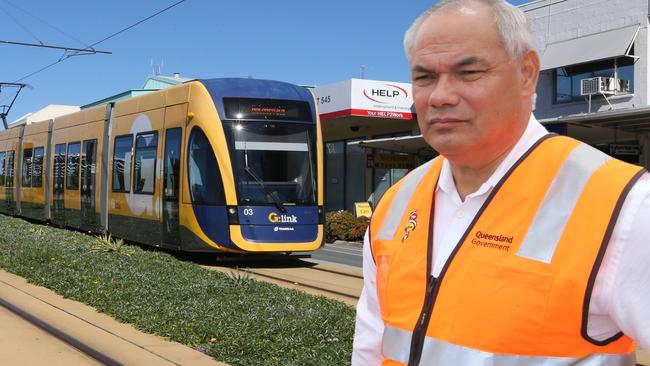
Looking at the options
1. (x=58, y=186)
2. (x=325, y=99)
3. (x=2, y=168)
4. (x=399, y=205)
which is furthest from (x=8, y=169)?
(x=399, y=205)

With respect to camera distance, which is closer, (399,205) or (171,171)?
(399,205)

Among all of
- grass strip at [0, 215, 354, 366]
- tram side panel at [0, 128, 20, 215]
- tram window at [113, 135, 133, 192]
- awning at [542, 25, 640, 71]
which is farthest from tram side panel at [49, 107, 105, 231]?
awning at [542, 25, 640, 71]

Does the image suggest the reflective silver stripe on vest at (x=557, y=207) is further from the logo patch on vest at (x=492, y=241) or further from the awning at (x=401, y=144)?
the awning at (x=401, y=144)

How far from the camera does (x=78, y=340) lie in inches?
253

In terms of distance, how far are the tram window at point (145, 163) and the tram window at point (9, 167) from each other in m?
13.1

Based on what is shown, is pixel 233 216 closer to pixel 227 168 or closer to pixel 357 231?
pixel 227 168

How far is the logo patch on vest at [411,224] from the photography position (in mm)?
1871

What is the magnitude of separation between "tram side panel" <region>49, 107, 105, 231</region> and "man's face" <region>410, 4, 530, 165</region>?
620 inches

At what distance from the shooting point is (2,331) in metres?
7.00

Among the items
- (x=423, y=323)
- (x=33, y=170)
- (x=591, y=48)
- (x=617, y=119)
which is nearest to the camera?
(x=423, y=323)

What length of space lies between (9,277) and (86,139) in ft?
25.0

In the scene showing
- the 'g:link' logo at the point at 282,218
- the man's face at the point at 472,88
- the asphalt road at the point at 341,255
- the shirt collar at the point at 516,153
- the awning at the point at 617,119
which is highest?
the awning at the point at 617,119

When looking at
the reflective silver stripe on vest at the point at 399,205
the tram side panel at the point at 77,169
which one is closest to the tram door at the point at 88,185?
the tram side panel at the point at 77,169

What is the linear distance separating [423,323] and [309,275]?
10.5m
